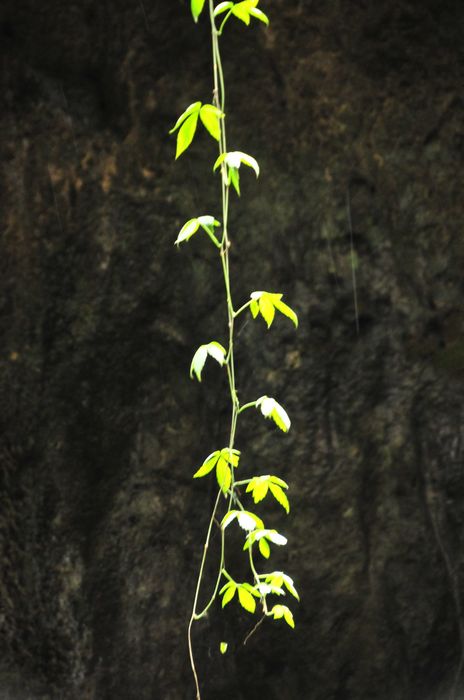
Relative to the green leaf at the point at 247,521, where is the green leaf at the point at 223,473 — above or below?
above

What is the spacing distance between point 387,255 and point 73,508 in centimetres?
85

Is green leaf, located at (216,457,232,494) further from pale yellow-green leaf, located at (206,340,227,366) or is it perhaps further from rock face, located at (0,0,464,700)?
rock face, located at (0,0,464,700)

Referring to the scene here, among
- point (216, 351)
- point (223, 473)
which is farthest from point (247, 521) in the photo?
point (216, 351)

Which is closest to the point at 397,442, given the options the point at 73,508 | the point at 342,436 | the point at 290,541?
the point at 342,436

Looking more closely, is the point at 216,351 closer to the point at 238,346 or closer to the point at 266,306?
the point at 266,306

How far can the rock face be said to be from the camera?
1970mm

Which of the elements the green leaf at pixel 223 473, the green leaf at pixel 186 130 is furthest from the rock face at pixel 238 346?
the green leaf at pixel 186 130

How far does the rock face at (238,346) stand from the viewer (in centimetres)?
197

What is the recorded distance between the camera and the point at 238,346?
83.9 inches

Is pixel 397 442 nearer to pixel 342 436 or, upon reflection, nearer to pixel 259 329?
pixel 342 436

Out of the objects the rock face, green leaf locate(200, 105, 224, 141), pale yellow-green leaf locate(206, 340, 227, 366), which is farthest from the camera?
the rock face

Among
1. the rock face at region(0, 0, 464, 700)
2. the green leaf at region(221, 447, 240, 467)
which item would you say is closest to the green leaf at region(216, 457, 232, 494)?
the green leaf at region(221, 447, 240, 467)

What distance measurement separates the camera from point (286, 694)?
2.23 meters

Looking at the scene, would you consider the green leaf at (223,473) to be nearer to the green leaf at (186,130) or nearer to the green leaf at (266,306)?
the green leaf at (266,306)
